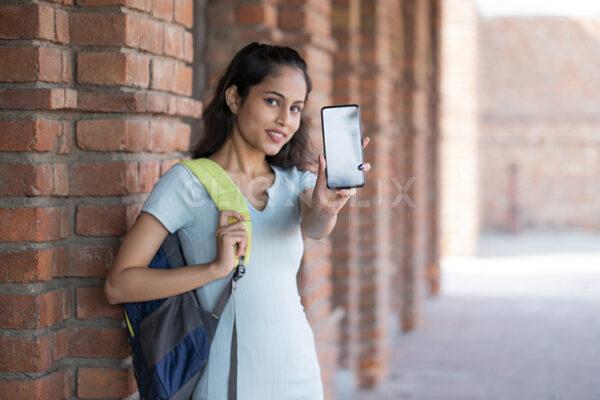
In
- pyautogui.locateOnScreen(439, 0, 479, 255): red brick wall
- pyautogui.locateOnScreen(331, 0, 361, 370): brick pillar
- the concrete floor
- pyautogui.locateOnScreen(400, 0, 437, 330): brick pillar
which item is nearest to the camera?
pyautogui.locateOnScreen(331, 0, 361, 370): brick pillar

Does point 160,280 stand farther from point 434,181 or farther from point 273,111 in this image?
point 434,181

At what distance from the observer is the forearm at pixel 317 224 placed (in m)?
2.29

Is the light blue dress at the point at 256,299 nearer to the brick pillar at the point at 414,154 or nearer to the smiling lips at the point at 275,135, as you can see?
the smiling lips at the point at 275,135

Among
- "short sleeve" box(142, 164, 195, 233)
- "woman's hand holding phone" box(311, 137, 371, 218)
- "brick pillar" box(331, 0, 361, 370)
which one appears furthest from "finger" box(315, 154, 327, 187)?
"brick pillar" box(331, 0, 361, 370)

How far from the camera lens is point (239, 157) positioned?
2.43m

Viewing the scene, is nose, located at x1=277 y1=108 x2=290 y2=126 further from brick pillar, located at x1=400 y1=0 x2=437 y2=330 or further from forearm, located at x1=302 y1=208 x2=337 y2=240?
brick pillar, located at x1=400 y1=0 x2=437 y2=330

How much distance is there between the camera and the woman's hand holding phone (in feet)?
7.23

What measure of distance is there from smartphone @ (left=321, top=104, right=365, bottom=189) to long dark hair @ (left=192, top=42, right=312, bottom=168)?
268 millimetres

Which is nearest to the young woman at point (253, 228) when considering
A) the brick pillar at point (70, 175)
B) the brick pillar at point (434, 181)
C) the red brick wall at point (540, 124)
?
the brick pillar at point (70, 175)

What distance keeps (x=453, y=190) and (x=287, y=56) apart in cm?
1456

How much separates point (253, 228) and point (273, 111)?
0.32 m

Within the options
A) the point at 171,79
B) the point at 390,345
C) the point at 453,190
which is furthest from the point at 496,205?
the point at 171,79

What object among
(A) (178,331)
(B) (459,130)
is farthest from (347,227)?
(B) (459,130)

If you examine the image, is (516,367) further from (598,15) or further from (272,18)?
(598,15)
